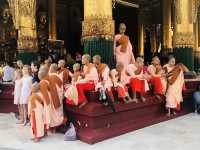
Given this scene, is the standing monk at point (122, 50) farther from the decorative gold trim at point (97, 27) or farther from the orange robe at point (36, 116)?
the orange robe at point (36, 116)

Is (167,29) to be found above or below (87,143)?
above

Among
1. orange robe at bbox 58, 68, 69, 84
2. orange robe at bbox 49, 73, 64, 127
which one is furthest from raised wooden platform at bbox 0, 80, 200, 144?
orange robe at bbox 58, 68, 69, 84

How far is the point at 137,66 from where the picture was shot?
8.88 metres

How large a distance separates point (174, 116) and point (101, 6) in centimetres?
350

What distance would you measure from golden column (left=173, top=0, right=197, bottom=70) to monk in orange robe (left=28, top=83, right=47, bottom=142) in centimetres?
620

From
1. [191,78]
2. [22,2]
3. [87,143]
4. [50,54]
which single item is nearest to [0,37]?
[50,54]

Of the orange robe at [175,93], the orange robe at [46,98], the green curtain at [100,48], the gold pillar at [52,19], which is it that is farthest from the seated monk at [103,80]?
the gold pillar at [52,19]

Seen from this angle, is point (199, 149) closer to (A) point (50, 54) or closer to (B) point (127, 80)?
(B) point (127, 80)

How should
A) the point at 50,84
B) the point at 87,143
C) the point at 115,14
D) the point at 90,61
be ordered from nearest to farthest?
1. the point at 87,143
2. the point at 50,84
3. the point at 90,61
4. the point at 115,14

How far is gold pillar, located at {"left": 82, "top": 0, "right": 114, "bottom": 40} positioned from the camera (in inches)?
335

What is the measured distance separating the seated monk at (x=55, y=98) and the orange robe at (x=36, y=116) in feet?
1.00

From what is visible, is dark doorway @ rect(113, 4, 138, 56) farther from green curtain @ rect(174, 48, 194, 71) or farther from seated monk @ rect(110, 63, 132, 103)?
seated monk @ rect(110, 63, 132, 103)

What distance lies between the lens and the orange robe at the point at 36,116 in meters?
7.41

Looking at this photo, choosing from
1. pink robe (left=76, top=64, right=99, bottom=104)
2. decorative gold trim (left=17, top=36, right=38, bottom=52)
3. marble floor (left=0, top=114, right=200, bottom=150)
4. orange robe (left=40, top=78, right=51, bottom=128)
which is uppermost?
decorative gold trim (left=17, top=36, right=38, bottom=52)
